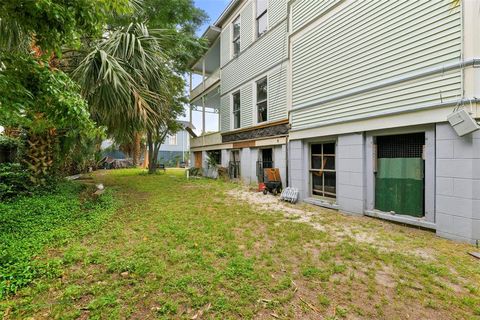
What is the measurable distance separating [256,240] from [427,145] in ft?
11.2

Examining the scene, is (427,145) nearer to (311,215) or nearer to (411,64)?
(411,64)

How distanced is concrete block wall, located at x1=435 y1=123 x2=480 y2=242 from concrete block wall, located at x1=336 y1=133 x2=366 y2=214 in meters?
1.34

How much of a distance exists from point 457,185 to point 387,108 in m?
1.78

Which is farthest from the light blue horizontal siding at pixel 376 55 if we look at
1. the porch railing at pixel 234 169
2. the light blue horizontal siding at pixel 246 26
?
the porch railing at pixel 234 169

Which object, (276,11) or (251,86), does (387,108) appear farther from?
(251,86)

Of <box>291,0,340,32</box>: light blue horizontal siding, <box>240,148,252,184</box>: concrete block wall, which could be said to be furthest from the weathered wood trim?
<box>291,0,340,32</box>: light blue horizontal siding

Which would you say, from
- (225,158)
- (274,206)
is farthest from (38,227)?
(225,158)

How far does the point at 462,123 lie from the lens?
11.1 feet

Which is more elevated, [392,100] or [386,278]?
[392,100]

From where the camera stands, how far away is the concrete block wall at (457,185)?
3.37m

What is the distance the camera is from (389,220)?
455 centimetres

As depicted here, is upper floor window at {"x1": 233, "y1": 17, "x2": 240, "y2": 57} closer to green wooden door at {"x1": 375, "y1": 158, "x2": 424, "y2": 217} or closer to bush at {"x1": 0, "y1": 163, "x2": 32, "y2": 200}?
green wooden door at {"x1": 375, "y1": 158, "x2": 424, "y2": 217}

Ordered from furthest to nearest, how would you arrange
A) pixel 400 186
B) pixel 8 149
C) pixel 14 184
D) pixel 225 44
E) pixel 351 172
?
pixel 225 44 → pixel 8 149 → pixel 14 184 → pixel 351 172 → pixel 400 186

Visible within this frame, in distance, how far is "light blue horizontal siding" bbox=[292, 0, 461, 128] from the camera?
3.80 m
